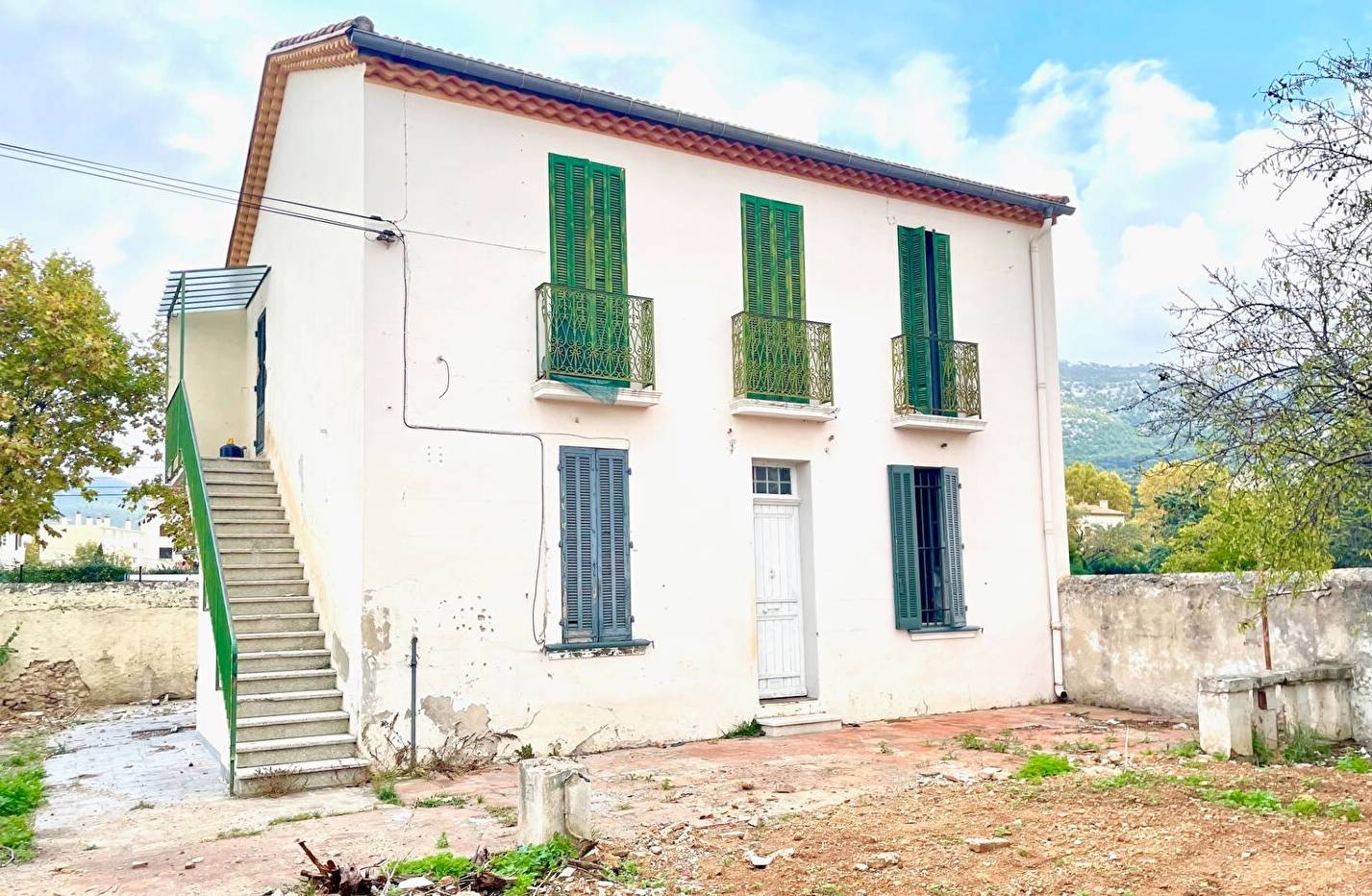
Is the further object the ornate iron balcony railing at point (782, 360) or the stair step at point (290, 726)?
the ornate iron balcony railing at point (782, 360)

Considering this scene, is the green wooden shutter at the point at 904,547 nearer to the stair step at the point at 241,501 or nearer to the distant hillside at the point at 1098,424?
the stair step at the point at 241,501

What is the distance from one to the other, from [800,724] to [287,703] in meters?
4.84

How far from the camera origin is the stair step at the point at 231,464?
11.8m

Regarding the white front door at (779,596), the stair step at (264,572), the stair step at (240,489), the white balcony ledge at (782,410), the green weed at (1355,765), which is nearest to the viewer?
the green weed at (1355,765)

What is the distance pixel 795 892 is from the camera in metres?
5.00

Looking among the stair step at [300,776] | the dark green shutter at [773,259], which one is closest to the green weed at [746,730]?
the stair step at [300,776]

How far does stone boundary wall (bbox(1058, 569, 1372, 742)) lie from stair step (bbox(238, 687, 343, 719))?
765 cm

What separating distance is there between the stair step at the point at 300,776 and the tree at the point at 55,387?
38.4 feet

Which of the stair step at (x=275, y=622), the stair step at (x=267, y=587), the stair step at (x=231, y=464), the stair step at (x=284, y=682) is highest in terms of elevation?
the stair step at (x=231, y=464)

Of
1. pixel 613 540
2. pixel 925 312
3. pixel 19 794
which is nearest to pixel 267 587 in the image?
pixel 19 794

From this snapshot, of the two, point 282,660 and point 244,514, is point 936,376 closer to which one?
point 282,660

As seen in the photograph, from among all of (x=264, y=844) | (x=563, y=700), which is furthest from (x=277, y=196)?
(x=264, y=844)

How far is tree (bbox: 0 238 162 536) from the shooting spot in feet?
56.6

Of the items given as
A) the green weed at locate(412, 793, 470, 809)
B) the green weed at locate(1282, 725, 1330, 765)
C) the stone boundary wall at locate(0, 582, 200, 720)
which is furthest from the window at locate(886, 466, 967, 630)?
the stone boundary wall at locate(0, 582, 200, 720)
